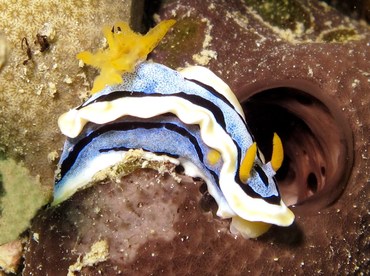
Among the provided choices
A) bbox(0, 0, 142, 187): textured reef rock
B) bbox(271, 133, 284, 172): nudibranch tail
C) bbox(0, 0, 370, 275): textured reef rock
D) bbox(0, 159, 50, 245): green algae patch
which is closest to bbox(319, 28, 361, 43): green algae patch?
bbox(0, 0, 370, 275): textured reef rock

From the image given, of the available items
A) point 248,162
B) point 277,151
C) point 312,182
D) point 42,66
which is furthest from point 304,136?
point 42,66

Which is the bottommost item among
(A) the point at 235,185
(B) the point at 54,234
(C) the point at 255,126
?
(C) the point at 255,126

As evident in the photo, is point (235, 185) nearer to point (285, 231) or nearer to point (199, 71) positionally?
point (285, 231)

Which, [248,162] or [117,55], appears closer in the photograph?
[248,162]

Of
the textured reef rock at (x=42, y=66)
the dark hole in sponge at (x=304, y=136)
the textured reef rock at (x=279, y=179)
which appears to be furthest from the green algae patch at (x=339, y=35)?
the textured reef rock at (x=42, y=66)

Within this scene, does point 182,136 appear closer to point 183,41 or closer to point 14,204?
point 183,41

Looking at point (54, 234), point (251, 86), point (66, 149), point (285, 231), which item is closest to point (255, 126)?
point (251, 86)
